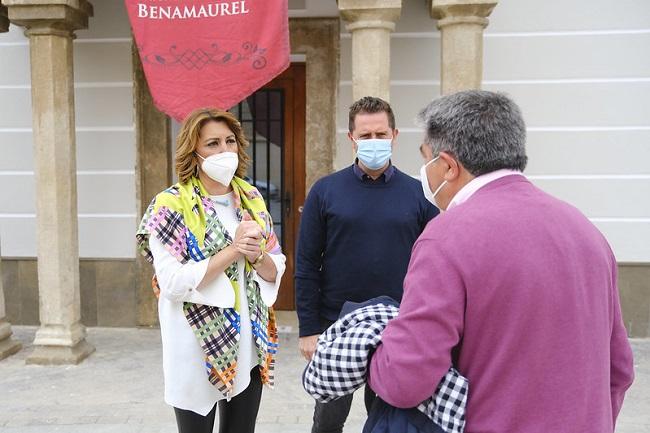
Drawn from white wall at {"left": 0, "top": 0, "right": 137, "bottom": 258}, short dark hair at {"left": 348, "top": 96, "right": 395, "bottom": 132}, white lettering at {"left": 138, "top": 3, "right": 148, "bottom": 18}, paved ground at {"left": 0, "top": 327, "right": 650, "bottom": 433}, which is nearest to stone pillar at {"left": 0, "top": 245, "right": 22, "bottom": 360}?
paved ground at {"left": 0, "top": 327, "right": 650, "bottom": 433}

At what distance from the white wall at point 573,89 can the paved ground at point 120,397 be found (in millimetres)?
1480

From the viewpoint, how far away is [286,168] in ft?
21.6

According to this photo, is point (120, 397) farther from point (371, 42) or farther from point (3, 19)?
point (3, 19)

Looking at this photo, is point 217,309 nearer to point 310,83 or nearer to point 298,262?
point 298,262

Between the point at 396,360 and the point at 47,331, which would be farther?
the point at 47,331

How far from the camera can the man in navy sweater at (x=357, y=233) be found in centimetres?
296

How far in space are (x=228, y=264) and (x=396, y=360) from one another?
49.9 inches

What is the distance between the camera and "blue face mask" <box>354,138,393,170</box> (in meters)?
2.97

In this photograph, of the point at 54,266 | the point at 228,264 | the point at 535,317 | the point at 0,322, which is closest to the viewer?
the point at 535,317

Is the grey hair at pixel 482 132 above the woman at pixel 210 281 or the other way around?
above

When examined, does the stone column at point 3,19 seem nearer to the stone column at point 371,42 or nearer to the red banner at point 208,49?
the red banner at point 208,49

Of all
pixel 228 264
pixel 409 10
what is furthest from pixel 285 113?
pixel 228 264

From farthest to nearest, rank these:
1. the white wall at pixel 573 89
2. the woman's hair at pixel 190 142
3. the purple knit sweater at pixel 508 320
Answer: the white wall at pixel 573 89 < the woman's hair at pixel 190 142 < the purple knit sweater at pixel 508 320

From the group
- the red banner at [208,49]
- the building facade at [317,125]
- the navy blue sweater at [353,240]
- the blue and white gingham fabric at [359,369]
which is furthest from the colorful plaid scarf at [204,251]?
the building facade at [317,125]
